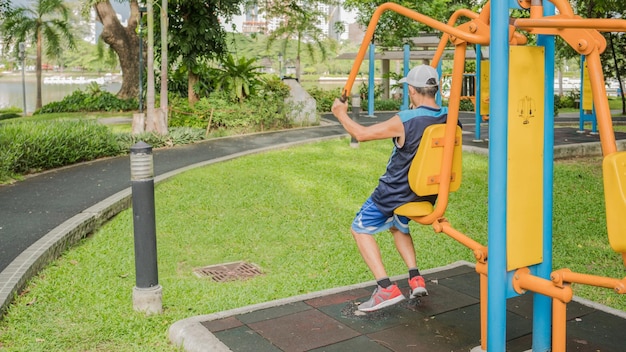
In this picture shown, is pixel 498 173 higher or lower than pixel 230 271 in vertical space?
higher

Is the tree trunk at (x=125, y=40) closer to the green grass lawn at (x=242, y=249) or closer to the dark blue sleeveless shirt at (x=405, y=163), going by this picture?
the green grass lawn at (x=242, y=249)

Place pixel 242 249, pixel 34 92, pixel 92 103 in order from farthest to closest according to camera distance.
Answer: pixel 34 92 < pixel 92 103 < pixel 242 249

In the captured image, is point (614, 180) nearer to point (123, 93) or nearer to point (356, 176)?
point (356, 176)

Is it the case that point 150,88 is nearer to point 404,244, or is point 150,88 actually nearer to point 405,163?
point 404,244

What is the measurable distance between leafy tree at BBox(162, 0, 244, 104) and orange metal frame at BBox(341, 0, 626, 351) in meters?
13.8

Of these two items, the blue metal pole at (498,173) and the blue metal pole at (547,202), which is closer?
the blue metal pole at (498,173)

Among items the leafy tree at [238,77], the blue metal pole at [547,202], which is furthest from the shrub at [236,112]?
the blue metal pole at [547,202]

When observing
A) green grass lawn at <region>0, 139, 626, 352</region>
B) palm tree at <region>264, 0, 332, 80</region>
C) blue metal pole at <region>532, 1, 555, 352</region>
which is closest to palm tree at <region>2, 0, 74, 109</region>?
palm tree at <region>264, 0, 332, 80</region>

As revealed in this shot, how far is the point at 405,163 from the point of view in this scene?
4.50m

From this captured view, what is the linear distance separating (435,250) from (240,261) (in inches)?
71.6

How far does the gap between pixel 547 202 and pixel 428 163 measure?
745mm

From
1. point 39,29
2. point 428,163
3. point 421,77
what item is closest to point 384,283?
point 428,163

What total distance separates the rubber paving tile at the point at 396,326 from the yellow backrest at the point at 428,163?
2.85ft

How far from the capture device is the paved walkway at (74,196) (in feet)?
20.4
